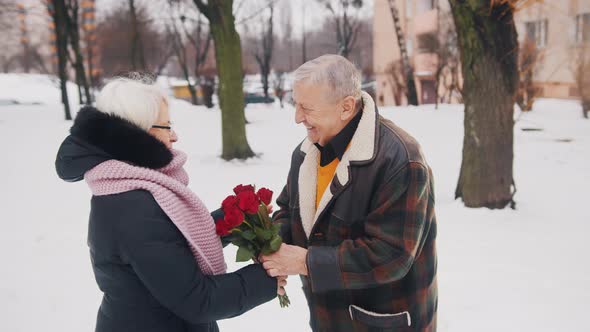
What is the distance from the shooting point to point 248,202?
6.40 ft

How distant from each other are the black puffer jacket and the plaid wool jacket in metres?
0.40

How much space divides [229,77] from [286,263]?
8.22 meters

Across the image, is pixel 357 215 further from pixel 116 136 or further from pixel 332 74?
pixel 116 136

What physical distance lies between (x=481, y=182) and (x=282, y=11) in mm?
32254

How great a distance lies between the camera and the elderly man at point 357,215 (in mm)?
1839

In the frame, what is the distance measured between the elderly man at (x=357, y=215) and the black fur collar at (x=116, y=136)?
643 millimetres

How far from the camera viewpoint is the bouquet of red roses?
1.93 meters

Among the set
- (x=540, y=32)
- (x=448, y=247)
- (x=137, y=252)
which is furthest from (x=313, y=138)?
(x=540, y=32)

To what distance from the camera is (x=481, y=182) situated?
233 inches

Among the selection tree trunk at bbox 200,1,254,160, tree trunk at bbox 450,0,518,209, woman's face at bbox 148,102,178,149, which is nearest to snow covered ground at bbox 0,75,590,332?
tree trunk at bbox 450,0,518,209

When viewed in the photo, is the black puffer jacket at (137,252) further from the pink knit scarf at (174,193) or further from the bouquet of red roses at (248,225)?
the bouquet of red roses at (248,225)

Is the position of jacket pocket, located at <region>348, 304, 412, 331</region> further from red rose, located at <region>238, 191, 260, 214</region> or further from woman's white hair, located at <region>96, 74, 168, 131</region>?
woman's white hair, located at <region>96, 74, 168, 131</region>

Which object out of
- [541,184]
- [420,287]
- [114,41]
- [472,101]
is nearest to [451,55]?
[541,184]

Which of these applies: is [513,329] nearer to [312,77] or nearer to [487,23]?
[312,77]
